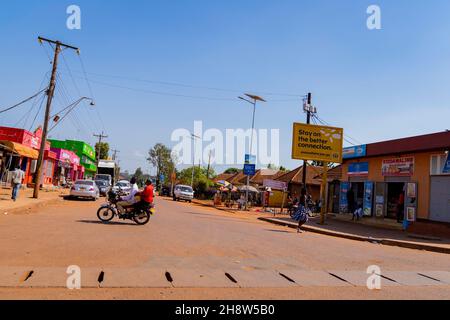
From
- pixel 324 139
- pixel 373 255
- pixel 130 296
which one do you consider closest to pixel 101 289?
pixel 130 296

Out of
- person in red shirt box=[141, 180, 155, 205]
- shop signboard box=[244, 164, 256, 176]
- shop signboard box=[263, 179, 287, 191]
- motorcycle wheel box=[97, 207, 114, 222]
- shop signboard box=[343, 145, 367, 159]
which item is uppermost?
shop signboard box=[343, 145, 367, 159]

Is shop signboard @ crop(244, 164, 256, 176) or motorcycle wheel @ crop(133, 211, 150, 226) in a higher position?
shop signboard @ crop(244, 164, 256, 176)

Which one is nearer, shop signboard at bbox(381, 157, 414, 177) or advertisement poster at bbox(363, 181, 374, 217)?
shop signboard at bbox(381, 157, 414, 177)

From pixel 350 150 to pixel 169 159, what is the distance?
8370 centimetres

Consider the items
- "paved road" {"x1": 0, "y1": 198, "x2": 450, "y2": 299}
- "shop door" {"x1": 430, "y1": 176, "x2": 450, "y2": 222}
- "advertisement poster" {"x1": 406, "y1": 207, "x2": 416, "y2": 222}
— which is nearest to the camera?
"paved road" {"x1": 0, "y1": 198, "x2": 450, "y2": 299}

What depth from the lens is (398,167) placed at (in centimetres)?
2223

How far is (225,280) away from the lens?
703cm

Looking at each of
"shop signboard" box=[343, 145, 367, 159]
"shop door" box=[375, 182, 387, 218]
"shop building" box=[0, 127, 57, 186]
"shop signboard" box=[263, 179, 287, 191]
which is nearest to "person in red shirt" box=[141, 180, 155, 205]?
"shop door" box=[375, 182, 387, 218]

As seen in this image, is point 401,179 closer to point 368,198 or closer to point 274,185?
point 368,198

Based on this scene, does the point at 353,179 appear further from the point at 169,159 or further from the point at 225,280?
the point at 169,159

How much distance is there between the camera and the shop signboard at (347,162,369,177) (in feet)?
83.1

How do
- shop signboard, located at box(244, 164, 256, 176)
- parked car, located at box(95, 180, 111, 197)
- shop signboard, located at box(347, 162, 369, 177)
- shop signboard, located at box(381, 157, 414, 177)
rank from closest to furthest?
shop signboard, located at box(381, 157, 414, 177) < shop signboard, located at box(347, 162, 369, 177) < shop signboard, located at box(244, 164, 256, 176) < parked car, located at box(95, 180, 111, 197)

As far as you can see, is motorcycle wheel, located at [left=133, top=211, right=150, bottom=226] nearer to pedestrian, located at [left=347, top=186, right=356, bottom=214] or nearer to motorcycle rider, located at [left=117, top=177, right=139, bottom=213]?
motorcycle rider, located at [left=117, top=177, right=139, bottom=213]

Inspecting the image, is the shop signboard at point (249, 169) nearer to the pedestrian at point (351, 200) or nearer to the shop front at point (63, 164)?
the pedestrian at point (351, 200)
